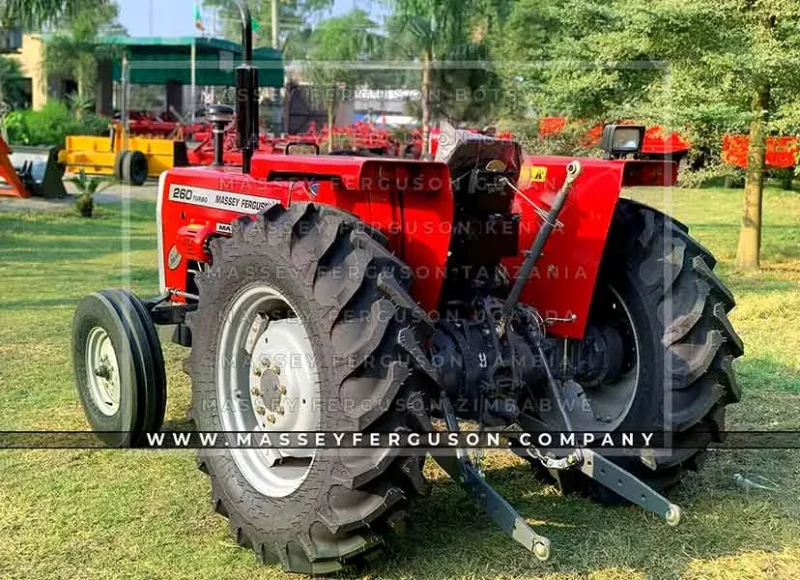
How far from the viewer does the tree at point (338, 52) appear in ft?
54.6

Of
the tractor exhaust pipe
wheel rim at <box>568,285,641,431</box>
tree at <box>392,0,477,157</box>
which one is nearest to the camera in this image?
wheel rim at <box>568,285,641,431</box>

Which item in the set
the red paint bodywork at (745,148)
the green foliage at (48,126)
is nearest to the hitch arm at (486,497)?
the red paint bodywork at (745,148)

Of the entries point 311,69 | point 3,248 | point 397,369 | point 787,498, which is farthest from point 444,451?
point 311,69

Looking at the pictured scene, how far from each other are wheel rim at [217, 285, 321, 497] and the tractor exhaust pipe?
1.31 m

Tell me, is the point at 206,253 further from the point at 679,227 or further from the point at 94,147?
the point at 94,147

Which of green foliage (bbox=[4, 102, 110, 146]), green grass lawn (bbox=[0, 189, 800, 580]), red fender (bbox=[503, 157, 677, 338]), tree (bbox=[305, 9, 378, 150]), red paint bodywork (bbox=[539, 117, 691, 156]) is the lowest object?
green grass lawn (bbox=[0, 189, 800, 580])

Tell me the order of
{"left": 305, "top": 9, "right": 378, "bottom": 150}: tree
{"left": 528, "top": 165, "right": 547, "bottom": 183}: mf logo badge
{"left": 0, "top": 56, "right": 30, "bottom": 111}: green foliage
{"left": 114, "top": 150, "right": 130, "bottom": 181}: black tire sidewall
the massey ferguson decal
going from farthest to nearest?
1. {"left": 0, "top": 56, "right": 30, "bottom": 111}: green foliage
2. {"left": 114, "top": 150, "right": 130, "bottom": 181}: black tire sidewall
3. {"left": 305, "top": 9, "right": 378, "bottom": 150}: tree
4. the massey ferguson decal
5. {"left": 528, "top": 165, "right": 547, "bottom": 183}: mf logo badge

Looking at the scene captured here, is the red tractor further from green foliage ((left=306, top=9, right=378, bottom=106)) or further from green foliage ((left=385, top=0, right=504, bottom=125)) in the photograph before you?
green foliage ((left=385, top=0, right=504, bottom=125))

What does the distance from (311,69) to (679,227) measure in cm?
1382

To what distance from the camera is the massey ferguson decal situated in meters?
4.15

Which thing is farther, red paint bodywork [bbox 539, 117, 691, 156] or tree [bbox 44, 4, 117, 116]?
tree [bbox 44, 4, 117, 116]

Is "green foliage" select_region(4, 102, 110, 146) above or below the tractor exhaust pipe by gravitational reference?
above

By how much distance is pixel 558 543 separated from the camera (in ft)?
12.0

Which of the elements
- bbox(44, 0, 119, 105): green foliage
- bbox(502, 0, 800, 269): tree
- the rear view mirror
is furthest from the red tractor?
bbox(44, 0, 119, 105): green foliage
